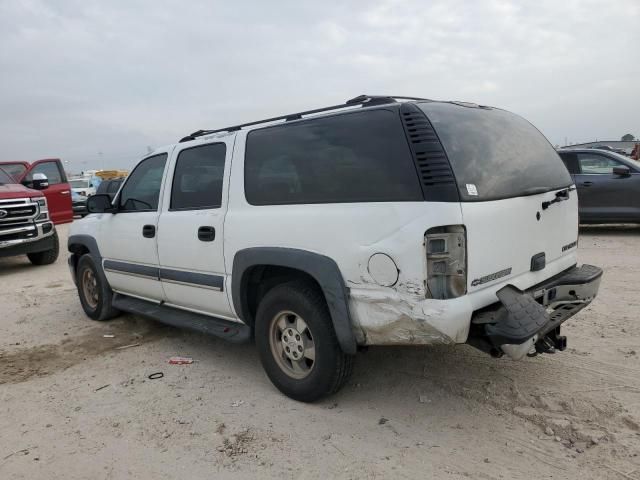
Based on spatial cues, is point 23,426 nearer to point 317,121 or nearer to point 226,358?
point 226,358

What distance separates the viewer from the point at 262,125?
380 cm

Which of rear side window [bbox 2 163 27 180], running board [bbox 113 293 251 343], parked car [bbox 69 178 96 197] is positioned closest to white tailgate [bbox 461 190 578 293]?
running board [bbox 113 293 251 343]

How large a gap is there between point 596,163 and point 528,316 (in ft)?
26.6

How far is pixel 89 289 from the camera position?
5832 mm

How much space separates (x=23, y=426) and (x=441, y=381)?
2.88m

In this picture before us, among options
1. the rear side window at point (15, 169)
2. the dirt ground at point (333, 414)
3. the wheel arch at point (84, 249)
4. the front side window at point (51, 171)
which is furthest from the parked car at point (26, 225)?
the dirt ground at point (333, 414)

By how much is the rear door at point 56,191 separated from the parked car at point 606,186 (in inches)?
434

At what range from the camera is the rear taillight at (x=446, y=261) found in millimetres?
2684

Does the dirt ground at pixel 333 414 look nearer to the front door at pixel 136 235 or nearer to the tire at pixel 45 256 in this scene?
the front door at pixel 136 235

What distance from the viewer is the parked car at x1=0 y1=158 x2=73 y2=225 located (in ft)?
36.2

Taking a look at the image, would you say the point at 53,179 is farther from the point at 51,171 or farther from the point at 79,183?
the point at 79,183

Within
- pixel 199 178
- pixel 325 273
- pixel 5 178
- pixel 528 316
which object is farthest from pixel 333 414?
pixel 5 178

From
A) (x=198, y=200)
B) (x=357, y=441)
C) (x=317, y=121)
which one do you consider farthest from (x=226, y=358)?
(x=317, y=121)

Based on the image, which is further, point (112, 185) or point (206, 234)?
point (112, 185)
